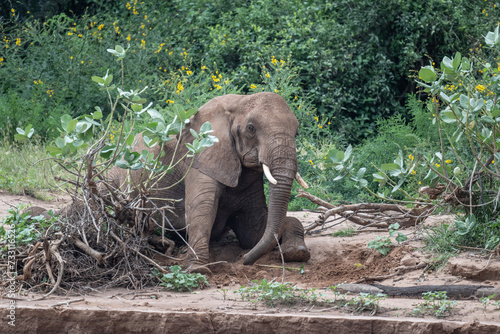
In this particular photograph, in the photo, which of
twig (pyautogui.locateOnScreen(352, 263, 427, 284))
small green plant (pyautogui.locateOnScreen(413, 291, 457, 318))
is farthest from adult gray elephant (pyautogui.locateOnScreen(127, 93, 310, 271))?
small green plant (pyautogui.locateOnScreen(413, 291, 457, 318))

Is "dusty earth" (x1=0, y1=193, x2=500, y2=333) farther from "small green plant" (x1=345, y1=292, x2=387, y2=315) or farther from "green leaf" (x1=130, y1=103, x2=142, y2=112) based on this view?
"green leaf" (x1=130, y1=103, x2=142, y2=112)

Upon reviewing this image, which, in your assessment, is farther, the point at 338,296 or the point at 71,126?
the point at 71,126

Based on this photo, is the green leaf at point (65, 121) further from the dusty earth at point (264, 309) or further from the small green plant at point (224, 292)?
the small green plant at point (224, 292)

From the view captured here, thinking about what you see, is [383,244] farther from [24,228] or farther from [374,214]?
[24,228]

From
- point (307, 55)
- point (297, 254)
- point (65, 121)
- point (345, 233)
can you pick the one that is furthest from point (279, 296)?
point (307, 55)

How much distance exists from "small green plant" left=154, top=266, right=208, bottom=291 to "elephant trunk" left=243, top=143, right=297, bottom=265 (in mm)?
712

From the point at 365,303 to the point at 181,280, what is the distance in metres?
1.51

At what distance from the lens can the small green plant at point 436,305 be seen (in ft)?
14.7

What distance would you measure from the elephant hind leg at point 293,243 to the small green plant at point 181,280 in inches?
38.7

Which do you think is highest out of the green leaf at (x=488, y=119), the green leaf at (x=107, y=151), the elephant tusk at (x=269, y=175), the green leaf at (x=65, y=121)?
the green leaf at (x=65, y=121)

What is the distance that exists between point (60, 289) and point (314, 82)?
274 inches

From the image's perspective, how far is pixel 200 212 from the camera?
620cm

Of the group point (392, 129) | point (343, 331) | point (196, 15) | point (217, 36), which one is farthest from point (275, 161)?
point (196, 15)

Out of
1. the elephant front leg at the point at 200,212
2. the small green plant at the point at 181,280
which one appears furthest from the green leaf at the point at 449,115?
the small green plant at the point at 181,280
